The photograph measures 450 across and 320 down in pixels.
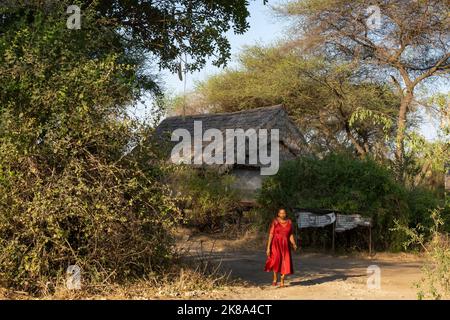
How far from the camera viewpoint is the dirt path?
32.7 ft

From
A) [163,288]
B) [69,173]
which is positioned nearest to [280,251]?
[163,288]

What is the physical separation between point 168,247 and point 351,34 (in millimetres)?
20217

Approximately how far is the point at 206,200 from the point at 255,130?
223 inches

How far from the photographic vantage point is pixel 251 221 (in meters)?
19.5

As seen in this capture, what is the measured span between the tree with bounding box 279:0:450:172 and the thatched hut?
467cm

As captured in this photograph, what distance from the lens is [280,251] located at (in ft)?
36.3

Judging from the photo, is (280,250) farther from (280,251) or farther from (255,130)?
(255,130)

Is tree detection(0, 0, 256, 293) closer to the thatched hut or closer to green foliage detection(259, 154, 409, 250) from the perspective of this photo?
green foliage detection(259, 154, 409, 250)

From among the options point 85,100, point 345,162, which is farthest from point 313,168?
point 85,100

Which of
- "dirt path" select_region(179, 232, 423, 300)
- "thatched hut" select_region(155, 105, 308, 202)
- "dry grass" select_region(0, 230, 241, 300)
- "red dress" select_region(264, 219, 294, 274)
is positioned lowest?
"dirt path" select_region(179, 232, 423, 300)

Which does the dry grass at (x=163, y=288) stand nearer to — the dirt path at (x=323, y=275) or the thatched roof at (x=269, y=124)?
the dirt path at (x=323, y=275)

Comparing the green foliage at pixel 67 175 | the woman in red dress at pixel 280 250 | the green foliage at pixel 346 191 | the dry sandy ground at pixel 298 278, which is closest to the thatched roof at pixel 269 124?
the green foliage at pixel 346 191

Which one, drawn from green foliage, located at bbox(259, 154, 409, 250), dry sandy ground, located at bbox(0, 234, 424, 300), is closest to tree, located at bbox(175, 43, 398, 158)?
green foliage, located at bbox(259, 154, 409, 250)

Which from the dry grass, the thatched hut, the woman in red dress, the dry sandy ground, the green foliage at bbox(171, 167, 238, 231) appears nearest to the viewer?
the dry grass
